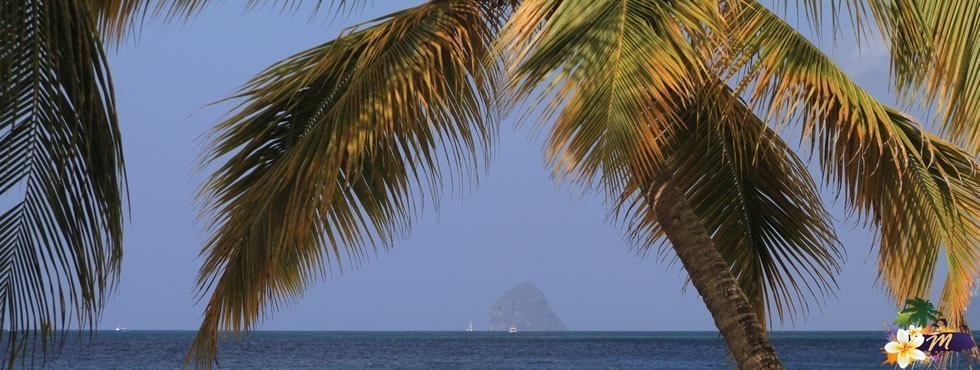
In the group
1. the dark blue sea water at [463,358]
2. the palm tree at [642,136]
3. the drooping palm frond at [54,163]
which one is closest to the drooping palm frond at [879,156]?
the palm tree at [642,136]

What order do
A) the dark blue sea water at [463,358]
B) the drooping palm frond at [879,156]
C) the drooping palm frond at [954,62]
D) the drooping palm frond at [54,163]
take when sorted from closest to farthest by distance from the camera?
the drooping palm frond at [54,163], the drooping palm frond at [954,62], the drooping palm frond at [879,156], the dark blue sea water at [463,358]

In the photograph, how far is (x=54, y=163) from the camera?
2467 mm

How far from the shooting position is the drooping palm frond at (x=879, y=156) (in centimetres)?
585

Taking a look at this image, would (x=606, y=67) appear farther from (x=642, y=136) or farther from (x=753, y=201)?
(x=753, y=201)

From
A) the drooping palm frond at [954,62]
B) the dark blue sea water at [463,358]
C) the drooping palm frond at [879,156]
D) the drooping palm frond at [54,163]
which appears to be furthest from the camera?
the dark blue sea water at [463,358]

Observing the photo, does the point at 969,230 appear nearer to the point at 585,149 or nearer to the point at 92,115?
the point at 585,149

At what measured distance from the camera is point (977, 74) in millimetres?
4805

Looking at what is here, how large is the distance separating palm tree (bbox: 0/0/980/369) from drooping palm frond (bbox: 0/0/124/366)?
192cm

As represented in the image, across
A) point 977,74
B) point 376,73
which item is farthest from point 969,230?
point 376,73

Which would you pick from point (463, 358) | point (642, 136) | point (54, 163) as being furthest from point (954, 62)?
point (463, 358)

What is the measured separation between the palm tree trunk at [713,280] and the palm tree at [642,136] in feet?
0.04

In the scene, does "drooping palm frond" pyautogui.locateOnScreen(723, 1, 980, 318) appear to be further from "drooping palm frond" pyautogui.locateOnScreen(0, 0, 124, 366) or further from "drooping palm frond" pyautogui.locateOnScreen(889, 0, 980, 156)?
"drooping palm frond" pyautogui.locateOnScreen(0, 0, 124, 366)

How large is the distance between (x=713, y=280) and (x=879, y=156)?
1225mm

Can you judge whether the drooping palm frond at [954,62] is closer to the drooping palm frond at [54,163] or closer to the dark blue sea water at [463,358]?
the drooping palm frond at [54,163]
